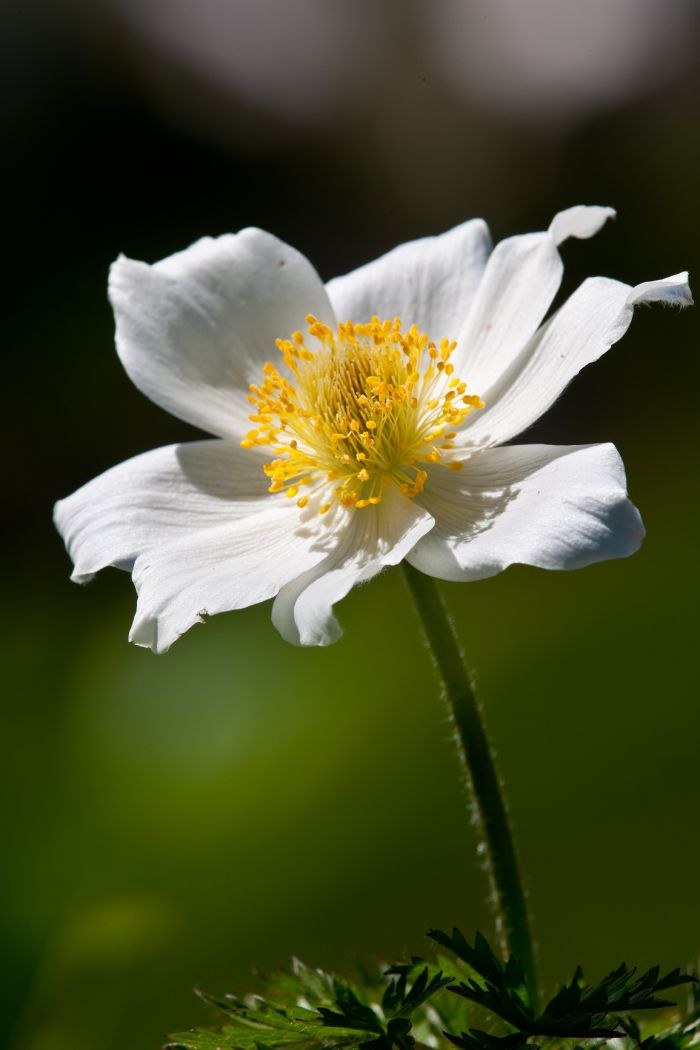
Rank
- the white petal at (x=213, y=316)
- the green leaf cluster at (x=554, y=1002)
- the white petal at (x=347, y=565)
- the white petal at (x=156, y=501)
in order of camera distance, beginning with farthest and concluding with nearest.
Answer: the white petal at (x=213, y=316), the white petal at (x=156, y=501), the white petal at (x=347, y=565), the green leaf cluster at (x=554, y=1002)

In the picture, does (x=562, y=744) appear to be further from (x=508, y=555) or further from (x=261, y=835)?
(x=508, y=555)

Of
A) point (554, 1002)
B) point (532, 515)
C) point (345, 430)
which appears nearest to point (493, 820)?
point (554, 1002)

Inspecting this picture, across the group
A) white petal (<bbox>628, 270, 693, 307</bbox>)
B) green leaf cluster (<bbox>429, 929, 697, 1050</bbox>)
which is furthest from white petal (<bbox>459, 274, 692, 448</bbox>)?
green leaf cluster (<bbox>429, 929, 697, 1050</bbox>)

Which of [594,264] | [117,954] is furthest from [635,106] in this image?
[117,954]

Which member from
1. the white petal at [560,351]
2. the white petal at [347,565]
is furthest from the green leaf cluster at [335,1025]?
the white petal at [560,351]

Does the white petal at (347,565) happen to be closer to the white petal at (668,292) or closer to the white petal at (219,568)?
the white petal at (219,568)

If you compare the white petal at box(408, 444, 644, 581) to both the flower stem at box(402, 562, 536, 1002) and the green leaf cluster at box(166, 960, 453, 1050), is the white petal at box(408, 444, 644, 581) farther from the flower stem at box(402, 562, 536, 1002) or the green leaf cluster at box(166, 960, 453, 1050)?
the green leaf cluster at box(166, 960, 453, 1050)

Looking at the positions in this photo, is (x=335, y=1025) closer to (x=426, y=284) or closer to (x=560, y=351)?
(x=560, y=351)

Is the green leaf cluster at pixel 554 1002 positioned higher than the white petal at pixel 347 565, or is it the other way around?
the white petal at pixel 347 565
